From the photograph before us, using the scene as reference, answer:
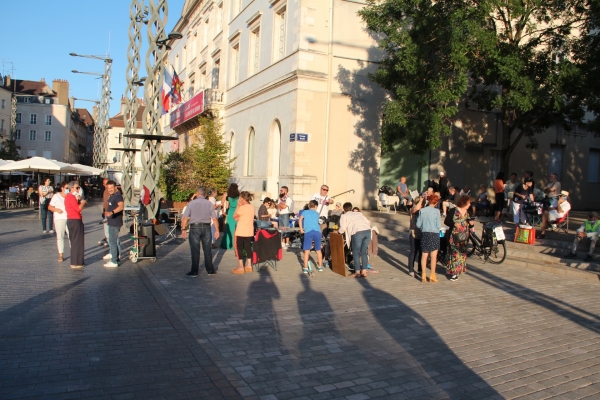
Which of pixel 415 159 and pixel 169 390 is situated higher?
pixel 415 159

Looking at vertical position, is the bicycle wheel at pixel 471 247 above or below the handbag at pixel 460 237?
below

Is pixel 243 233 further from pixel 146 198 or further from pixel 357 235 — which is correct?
pixel 146 198

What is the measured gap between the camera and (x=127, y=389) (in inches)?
187

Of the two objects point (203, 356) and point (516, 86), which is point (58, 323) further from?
point (516, 86)

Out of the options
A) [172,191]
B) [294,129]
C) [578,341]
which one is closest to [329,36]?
[294,129]

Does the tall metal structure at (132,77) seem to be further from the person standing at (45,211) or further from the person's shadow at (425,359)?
the person's shadow at (425,359)

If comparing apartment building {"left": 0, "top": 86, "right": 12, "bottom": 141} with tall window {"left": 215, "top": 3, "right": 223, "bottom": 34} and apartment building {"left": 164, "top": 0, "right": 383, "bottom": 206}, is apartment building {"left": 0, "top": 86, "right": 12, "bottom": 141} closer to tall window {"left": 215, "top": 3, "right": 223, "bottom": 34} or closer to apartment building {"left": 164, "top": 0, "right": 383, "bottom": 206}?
tall window {"left": 215, "top": 3, "right": 223, "bottom": 34}

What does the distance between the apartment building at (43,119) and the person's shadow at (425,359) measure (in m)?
84.6

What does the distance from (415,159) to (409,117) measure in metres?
5.51

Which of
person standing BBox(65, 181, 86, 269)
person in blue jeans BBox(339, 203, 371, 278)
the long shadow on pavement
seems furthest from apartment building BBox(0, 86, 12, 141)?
the long shadow on pavement

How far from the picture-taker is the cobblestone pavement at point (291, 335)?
5.01 m

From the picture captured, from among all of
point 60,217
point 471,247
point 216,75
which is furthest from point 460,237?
point 216,75

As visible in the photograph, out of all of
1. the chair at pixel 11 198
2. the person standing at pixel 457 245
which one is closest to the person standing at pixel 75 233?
the person standing at pixel 457 245

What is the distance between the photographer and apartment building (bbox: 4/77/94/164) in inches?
3265
